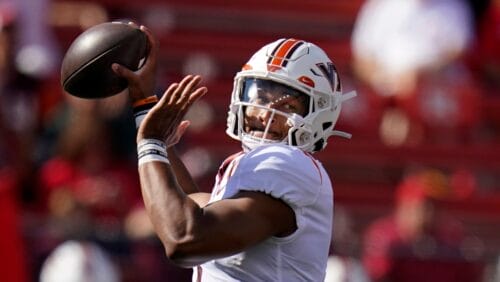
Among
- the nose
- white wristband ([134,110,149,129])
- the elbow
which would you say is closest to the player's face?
the nose

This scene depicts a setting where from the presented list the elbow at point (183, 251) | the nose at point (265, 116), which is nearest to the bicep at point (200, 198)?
the nose at point (265, 116)

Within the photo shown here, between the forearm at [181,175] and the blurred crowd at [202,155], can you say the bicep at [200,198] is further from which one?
the blurred crowd at [202,155]

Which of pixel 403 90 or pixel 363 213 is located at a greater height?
pixel 403 90

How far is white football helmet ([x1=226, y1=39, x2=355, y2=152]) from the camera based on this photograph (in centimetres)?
380

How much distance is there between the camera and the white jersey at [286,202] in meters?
3.56

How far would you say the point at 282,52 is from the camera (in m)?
3.89

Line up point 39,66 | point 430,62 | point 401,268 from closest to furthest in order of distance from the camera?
point 401,268, point 39,66, point 430,62

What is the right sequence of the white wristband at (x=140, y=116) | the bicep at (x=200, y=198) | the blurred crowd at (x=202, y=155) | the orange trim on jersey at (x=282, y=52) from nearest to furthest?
the white wristband at (x=140, y=116) → the orange trim on jersey at (x=282, y=52) → the bicep at (x=200, y=198) → the blurred crowd at (x=202, y=155)

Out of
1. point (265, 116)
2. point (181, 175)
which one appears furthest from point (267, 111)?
point (181, 175)

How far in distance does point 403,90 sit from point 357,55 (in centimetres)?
45

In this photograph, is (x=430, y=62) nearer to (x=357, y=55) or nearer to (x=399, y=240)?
(x=357, y=55)

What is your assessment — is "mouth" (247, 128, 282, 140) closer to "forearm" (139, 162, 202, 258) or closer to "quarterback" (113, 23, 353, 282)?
"quarterback" (113, 23, 353, 282)

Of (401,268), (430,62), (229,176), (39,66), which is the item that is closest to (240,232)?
(229,176)

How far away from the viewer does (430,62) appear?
8625mm
